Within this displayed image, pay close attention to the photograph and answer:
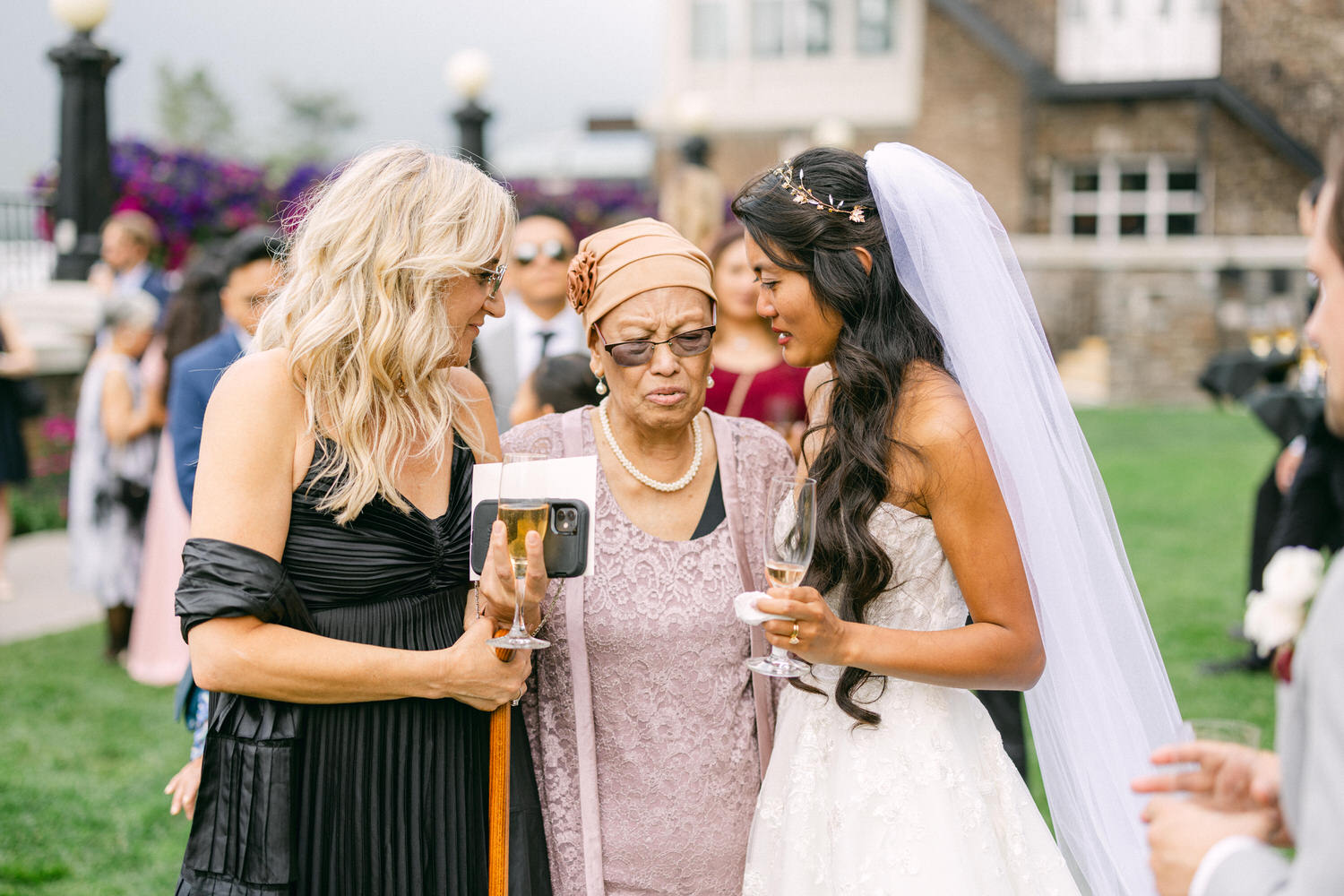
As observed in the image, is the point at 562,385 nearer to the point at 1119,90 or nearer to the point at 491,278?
the point at 491,278

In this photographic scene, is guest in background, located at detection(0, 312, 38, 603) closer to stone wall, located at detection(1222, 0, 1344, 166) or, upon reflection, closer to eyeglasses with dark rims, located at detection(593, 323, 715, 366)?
eyeglasses with dark rims, located at detection(593, 323, 715, 366)

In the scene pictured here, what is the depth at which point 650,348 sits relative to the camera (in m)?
2.55

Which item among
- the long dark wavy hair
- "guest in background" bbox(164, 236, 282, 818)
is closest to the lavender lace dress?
the long dark wavy hair

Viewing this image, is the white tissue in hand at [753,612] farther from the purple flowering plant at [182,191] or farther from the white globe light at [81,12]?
the purple flowering plant at [182,191]

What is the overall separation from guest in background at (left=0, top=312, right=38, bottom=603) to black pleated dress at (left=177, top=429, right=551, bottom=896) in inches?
296

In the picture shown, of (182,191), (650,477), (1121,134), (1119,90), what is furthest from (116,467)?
(1121,134)

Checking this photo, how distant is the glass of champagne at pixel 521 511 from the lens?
2.11 metres

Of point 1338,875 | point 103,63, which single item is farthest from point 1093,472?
point 103,63

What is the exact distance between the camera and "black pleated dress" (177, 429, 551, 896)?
222cm

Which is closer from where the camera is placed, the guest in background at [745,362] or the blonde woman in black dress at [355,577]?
the blonde woman in black dress at [355,577]

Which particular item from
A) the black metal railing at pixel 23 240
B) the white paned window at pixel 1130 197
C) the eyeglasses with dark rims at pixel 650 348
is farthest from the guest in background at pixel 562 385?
the white paned window at pixel 1130 197

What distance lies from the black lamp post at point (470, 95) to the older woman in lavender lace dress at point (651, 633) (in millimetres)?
10211

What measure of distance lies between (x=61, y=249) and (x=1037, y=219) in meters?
21.8

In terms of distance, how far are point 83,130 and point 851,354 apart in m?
11.3
